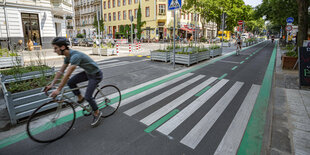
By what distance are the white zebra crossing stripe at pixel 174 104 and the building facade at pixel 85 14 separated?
184 feet

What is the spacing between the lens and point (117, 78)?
8133mm

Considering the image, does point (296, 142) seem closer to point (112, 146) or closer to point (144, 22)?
point (112, 146)

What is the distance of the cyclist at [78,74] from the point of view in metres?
3.22

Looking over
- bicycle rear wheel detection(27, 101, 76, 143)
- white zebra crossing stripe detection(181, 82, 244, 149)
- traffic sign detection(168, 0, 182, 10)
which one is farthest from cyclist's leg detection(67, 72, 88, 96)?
traffic sign detection(168, 0, 182, 10)

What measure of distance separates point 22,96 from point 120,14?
49446mm

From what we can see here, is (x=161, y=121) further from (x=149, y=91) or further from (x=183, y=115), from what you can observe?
(x=149, y=91)

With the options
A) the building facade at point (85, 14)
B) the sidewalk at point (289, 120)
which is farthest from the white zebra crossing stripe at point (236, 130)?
the building facade at point (85, 14)

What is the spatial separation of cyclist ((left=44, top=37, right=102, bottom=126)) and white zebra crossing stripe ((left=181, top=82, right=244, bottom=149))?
1.99 m

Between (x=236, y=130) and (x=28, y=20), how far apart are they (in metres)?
25.4

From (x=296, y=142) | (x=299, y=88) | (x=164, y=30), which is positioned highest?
(x=164, y=30)

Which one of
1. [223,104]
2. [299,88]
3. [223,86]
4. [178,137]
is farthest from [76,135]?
[299,88]

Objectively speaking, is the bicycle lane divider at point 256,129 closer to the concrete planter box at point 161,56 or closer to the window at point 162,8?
the concrete planter box at point 161,56

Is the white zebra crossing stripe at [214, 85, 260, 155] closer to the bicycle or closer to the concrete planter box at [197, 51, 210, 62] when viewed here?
the bicycle

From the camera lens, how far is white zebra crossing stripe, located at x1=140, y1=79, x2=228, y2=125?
4.22 metres
